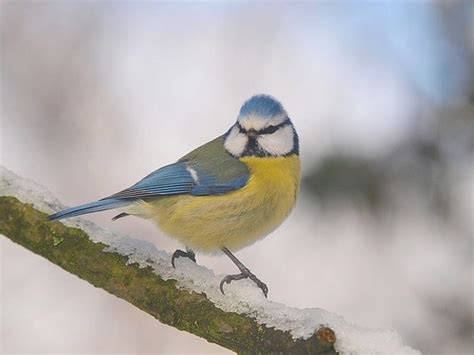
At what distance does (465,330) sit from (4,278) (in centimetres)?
346

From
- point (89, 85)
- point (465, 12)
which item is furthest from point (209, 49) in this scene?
point (465, 12)

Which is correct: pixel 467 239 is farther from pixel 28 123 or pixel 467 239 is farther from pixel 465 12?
pixel 28 123

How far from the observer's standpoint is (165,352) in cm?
513

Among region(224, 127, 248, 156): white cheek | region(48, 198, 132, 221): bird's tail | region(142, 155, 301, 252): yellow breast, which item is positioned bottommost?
region(48, 198, 132, 221): bird's tail

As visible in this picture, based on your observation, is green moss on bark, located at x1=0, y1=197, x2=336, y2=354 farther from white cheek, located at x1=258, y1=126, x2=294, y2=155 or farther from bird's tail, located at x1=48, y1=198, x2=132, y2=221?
white cheek, located at x1=258, y1=126, x2=294, y2=155

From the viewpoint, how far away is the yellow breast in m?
2.38

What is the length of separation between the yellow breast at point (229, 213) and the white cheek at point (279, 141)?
137 mm

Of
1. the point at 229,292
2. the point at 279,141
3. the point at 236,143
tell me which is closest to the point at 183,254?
the point at 229,292

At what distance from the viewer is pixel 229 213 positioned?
7.84ft

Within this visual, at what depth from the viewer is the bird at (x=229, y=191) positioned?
2391 mm

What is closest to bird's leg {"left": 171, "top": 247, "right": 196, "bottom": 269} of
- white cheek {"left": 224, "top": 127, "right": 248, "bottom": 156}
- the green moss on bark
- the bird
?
the bird

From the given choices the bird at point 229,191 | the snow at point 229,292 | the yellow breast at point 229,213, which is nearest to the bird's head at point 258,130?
the bird at point 229,191

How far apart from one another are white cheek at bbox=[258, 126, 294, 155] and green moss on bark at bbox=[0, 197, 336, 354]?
2.69ft

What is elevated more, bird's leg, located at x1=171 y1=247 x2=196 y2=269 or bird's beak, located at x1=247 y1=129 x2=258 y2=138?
bird's beak, located at x1=247 y1=129 x2=258 y2=138
